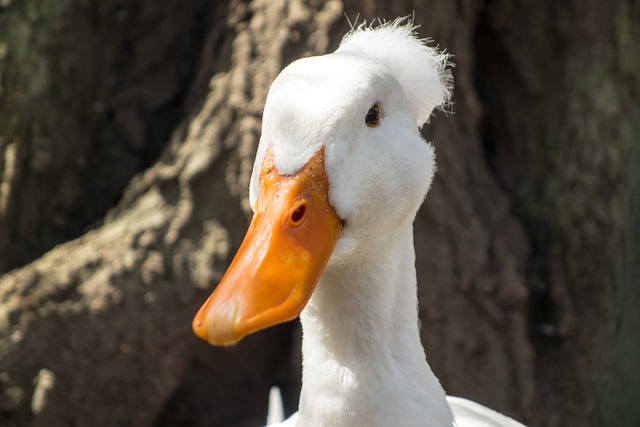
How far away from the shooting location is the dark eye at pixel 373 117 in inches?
68.4

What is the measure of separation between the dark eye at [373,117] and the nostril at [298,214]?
0.80 ft

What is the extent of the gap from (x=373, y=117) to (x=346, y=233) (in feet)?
0.79

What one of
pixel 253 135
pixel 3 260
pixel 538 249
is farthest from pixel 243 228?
pixel 538 249

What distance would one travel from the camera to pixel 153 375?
3.36m

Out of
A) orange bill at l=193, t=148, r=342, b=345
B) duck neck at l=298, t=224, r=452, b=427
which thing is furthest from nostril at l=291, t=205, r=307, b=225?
duck neck at l=298, t=224, r=452, b=427

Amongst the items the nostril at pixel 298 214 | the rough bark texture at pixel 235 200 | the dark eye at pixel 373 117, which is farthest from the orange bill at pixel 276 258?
the rough bark texture at pixel 235 200

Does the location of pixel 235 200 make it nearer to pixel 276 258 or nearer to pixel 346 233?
pixel 346 233

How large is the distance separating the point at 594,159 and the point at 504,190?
37cm

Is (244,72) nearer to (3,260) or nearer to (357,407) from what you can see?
(3,260)

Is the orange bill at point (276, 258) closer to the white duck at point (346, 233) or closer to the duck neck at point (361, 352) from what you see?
the white duck at point (346, 233)

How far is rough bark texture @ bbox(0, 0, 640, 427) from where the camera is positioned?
3.20 meters

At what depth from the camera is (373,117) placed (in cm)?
175

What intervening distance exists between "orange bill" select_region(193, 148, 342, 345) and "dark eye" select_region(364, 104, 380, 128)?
154mm

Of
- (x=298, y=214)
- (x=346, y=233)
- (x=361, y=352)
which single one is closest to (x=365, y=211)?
(x=346, y=233)
